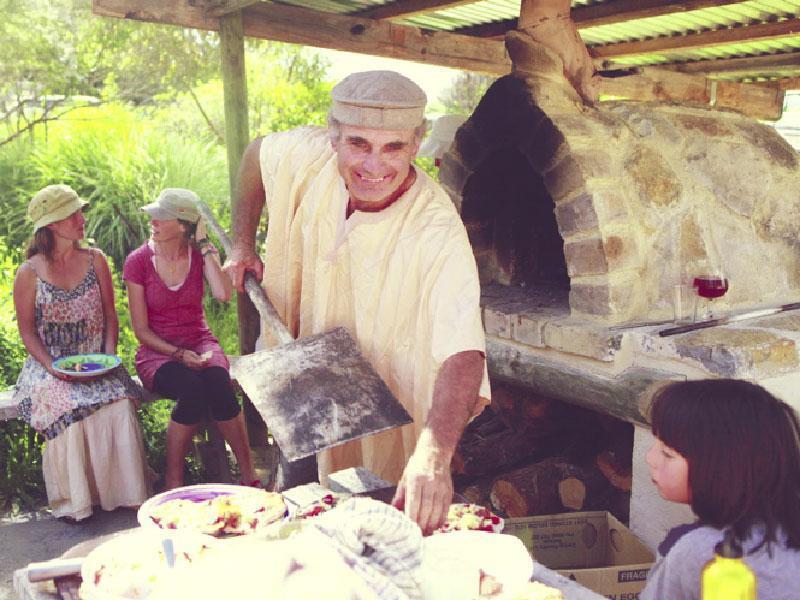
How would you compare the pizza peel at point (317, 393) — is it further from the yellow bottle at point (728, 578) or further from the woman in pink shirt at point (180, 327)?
the woman in pink shirt at point (180, 327)

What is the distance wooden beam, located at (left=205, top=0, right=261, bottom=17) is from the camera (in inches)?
156

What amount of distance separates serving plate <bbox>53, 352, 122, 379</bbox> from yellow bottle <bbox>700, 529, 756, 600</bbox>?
11.2 feet

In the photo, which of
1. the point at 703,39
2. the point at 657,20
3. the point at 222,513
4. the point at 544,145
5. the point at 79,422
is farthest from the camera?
the point at 703,39

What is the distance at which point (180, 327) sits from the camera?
14.6 feet

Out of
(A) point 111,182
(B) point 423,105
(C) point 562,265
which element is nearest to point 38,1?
(A) point 111,182

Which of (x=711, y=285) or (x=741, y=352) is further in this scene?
(x=711, y=285)

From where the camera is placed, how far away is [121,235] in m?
7.30

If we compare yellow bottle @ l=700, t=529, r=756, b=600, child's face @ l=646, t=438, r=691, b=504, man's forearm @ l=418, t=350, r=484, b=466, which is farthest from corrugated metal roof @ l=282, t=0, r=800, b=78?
yellow bottle @ l=700, t=529, r=756, b=600

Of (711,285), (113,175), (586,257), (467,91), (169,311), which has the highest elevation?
(467,91)

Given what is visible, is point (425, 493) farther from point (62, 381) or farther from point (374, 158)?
point (62, 381)

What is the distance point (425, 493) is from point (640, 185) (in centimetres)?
223

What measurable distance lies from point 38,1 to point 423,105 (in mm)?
15095

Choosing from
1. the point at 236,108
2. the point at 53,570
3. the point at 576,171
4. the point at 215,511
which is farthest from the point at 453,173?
the point at 53,570

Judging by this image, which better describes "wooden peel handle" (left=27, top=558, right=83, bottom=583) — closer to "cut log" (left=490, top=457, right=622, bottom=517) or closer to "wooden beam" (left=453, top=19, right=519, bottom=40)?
"cut log" (left=490, top=457, right=622, bottom=517)
